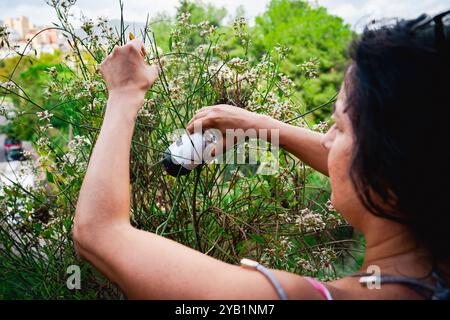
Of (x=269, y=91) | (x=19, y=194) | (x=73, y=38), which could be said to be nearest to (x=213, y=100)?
(x=269, y=91)

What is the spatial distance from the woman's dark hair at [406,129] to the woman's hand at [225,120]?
46 centimetres

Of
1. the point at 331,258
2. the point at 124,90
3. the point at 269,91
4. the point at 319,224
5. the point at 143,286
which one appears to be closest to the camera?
the point at 143,286

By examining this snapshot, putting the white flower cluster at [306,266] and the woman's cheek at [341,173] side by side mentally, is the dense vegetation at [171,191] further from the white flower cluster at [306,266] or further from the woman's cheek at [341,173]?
the woman's cheek at [341,173]

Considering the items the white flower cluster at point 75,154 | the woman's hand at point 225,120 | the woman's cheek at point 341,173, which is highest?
the white flower cluster at point 75,154

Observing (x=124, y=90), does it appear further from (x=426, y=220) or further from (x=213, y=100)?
(x=213, y=100)

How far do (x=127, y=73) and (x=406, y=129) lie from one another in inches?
23.5

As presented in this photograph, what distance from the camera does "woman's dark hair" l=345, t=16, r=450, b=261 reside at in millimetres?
933

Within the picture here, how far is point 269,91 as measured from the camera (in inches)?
81.0

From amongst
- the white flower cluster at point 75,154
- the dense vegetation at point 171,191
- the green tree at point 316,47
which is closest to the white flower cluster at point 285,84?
the dense vegetation at point 171,191

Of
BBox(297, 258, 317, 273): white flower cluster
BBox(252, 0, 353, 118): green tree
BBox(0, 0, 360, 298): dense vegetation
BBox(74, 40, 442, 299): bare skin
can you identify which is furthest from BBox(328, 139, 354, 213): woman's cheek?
BBox(252, 0, 353, 118): green tree

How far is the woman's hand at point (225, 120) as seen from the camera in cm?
141

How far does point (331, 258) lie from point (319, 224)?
21 centimetres

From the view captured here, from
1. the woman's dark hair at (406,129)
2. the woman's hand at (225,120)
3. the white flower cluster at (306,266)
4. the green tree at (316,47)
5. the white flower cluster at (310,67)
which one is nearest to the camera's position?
the woman's dark hair at (406,129)
